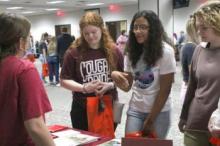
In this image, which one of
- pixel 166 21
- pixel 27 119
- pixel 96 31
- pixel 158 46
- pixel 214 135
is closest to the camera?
pixel 27 119

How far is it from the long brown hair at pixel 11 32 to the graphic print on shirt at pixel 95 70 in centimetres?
95

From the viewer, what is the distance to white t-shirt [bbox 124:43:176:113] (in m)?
2.23

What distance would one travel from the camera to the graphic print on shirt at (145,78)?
226cm

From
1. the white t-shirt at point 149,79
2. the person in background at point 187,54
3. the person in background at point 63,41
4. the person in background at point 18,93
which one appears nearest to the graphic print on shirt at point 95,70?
the white t-shirt at point 149,79

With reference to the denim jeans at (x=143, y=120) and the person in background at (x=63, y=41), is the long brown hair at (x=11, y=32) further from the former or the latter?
the person in background at (x=63, y=41)

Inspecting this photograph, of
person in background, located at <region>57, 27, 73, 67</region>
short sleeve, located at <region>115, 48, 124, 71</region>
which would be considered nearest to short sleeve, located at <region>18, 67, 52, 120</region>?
short sleeve, located at <region>115, 48, 124, 71</region>

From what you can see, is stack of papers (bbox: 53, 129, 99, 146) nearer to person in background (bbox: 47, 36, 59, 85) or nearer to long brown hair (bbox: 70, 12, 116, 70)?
long brown hair (bbox: 70, 12, 116, 70)

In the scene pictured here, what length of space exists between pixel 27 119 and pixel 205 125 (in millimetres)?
1022

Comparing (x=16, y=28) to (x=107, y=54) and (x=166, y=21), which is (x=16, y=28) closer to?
(x=107, y=54)

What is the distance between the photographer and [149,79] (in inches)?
89.1

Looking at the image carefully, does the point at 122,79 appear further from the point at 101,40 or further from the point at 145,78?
the point at 101,40

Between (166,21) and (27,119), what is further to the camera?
(166,21)

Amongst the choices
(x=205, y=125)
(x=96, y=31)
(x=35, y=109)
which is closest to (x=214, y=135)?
(x=205, y=125)

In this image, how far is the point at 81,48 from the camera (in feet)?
8.28
